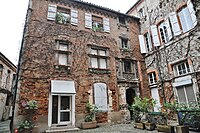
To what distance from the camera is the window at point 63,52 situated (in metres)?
9.86

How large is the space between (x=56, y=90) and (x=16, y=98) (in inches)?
83.6

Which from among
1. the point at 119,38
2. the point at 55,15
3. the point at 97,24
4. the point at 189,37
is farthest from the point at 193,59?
the point at 55,15

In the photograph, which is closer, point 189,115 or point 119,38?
point 189,115

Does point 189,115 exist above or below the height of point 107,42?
below

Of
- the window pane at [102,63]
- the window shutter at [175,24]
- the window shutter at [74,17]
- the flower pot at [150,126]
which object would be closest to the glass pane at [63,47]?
the window shutter at [74,17]

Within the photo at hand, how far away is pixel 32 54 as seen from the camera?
8945 mm

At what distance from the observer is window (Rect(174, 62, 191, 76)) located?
31.8ft

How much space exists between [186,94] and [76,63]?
7.61 metres

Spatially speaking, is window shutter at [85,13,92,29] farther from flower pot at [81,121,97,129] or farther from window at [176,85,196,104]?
window at [176,85,196,104]

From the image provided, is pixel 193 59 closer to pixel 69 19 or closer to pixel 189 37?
pixel 189 37

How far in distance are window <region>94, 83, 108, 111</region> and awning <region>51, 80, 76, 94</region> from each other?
1.73 meters

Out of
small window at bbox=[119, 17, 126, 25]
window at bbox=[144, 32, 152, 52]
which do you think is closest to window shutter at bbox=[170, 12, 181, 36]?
window at bbox=[144, 32, 152, 52]

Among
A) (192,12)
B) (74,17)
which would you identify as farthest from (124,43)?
(192,12)

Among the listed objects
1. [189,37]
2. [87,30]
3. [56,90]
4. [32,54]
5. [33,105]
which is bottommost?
[33,105]
